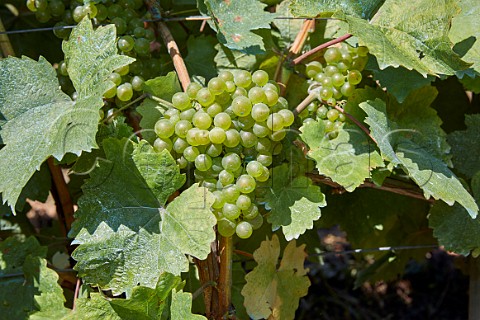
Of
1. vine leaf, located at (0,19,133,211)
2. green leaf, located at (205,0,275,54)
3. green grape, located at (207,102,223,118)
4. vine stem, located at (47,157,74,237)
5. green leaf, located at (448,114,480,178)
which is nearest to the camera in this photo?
vine leaf, located at (0,19,133,211)

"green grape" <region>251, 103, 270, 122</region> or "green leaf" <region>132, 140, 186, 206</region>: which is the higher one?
"green grape" <region>251, 103, 270, 122</region>

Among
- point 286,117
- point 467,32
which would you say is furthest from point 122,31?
point 467,32

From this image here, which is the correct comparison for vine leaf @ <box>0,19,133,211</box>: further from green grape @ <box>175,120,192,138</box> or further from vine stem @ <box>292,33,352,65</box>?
vine stem @ <box>292,33,352,65</box>

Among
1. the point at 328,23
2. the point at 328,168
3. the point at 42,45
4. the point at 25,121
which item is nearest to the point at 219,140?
the point at 328,168

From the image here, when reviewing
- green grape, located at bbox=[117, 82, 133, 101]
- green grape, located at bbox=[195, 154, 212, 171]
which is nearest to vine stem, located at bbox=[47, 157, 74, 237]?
green grape, located at bbox=[117, 82, 133, 101]

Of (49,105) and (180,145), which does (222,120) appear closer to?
(180,145)

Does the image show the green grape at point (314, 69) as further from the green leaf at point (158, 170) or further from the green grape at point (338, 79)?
the green leaf at point (158, 170)

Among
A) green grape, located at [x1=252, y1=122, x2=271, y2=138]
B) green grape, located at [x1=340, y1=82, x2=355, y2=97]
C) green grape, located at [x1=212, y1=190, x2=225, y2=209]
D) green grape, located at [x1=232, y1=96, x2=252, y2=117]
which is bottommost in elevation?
green grape, located at [x1=212, y1=190, x2=225, y2=209]
